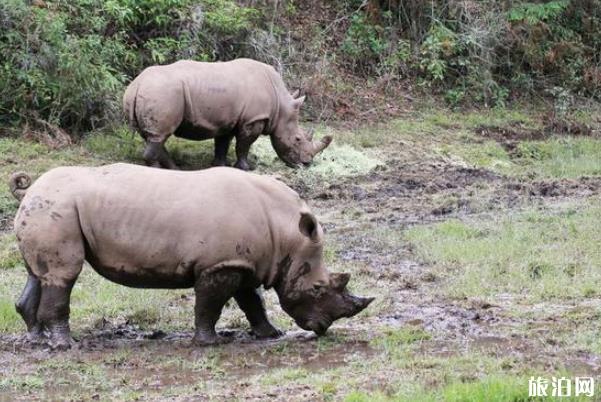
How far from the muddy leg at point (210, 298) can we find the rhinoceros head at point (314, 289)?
39 cm

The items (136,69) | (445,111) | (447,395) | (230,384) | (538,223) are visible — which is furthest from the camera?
(445,111)

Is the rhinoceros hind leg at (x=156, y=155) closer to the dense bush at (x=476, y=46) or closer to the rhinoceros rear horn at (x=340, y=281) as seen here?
the dense bush at (x=476, y=46)

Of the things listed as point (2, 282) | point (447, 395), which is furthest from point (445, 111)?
point (447, 395)

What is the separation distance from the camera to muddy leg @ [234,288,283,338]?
828 cm

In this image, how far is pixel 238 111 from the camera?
48.7 feet

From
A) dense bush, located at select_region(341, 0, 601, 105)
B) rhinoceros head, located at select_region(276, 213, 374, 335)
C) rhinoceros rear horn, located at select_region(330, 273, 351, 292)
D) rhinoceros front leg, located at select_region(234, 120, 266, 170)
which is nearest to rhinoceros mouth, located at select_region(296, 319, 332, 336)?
rhinoceros head, located at select_region(276, 213, 374, 335)

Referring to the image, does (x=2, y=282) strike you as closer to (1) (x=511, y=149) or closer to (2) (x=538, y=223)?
(2) (x=538, y=223)

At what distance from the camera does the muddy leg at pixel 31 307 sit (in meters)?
8.04

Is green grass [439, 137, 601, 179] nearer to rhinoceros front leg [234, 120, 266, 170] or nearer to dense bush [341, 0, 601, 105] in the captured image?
dense bush [341, 0, 601, 105]

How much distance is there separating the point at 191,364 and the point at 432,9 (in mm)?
14096

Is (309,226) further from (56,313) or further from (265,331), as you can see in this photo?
(56,313)

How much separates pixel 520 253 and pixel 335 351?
3.25 meters

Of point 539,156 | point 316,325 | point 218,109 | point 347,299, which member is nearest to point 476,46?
point 539,156

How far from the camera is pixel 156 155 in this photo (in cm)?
1448
